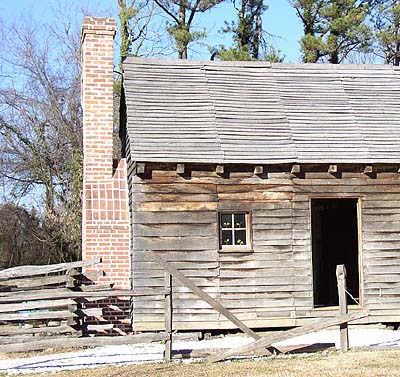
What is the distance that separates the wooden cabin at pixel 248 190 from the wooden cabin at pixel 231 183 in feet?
0.07

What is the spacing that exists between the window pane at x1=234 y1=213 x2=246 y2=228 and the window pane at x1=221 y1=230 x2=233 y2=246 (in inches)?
8.4

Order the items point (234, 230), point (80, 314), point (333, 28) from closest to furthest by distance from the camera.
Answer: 1. point (80, 314)
2. point (234, 230)
3. point (333, 28)

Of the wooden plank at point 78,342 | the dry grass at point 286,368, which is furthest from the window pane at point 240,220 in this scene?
the wooden plank at point 78,342

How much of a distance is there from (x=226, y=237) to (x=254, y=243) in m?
0.56

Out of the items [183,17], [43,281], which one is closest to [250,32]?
[183,17]

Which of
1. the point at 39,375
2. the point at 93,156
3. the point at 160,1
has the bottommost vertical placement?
the point at 39,375

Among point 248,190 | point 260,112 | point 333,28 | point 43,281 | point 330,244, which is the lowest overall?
point 43,281

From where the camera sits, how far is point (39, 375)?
11047 mm

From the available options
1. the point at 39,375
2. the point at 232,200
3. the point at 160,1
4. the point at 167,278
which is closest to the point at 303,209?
the point at 232,200

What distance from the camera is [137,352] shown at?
13.1m

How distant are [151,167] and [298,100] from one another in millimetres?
3788

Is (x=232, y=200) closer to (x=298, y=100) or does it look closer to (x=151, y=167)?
(x=151, y=167)

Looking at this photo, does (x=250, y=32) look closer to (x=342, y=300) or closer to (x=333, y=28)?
(x=333, y=28)

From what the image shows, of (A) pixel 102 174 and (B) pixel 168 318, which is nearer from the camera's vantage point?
(B) pixel 168 318
